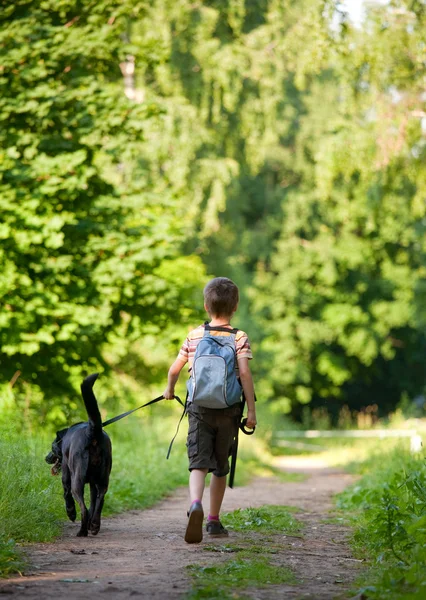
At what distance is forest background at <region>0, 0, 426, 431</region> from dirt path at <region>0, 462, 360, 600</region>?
2346 mm

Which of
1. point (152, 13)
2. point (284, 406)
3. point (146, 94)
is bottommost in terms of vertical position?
point (284, 406)

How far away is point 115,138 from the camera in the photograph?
14156mm

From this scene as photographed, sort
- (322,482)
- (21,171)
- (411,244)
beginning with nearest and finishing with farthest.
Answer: (21,171), (322,482), (411,244)

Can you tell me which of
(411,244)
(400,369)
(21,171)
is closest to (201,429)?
(21,171)

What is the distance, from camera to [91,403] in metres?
6.45

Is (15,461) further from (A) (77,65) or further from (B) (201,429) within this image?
(A) (77,65)

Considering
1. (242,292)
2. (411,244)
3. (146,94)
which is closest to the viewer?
(146,94)

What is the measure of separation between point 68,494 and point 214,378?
169cm

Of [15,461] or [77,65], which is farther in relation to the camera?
[77,65]

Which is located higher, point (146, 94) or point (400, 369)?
point (146, 94)

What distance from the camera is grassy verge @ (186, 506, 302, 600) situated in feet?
15.3

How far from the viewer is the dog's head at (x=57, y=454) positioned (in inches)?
296

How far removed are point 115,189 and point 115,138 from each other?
0.97 m

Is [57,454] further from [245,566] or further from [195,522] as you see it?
[245,566]
